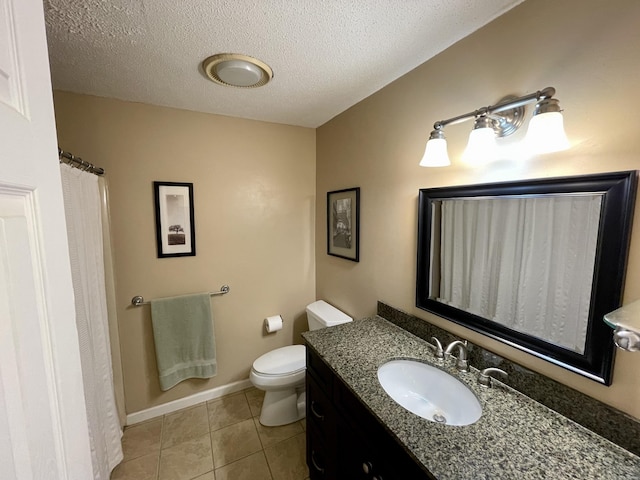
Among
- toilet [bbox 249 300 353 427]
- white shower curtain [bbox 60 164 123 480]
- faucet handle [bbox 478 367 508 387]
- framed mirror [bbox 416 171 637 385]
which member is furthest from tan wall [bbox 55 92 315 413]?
faucet handle [bbox 478 367 508 387]

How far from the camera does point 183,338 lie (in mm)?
1984

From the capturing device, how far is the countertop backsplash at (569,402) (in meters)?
0.77

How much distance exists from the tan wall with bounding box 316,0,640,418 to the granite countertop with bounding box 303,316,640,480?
0.14 metres

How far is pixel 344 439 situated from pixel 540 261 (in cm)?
104

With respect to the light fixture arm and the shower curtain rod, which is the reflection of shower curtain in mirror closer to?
the light fixture arm

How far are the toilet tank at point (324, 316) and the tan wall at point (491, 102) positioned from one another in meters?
0.09

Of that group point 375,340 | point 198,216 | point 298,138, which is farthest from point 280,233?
point 375,340

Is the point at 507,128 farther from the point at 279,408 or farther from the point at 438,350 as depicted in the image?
the point at 279,408

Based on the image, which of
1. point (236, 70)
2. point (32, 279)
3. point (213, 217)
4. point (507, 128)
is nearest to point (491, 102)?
point (507, 128)

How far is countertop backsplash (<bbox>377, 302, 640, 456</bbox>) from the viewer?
0.77m

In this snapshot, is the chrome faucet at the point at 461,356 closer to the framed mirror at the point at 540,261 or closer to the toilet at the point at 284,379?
the framed mirror at the point at 540,261

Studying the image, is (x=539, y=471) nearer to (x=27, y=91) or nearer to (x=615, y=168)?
(x=615, y=168)

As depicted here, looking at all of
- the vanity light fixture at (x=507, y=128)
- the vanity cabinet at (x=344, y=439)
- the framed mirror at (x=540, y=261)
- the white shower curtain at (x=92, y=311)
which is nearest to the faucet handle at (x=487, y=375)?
the framed mirror at (x=540, y=261)

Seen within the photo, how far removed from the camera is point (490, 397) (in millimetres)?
982
